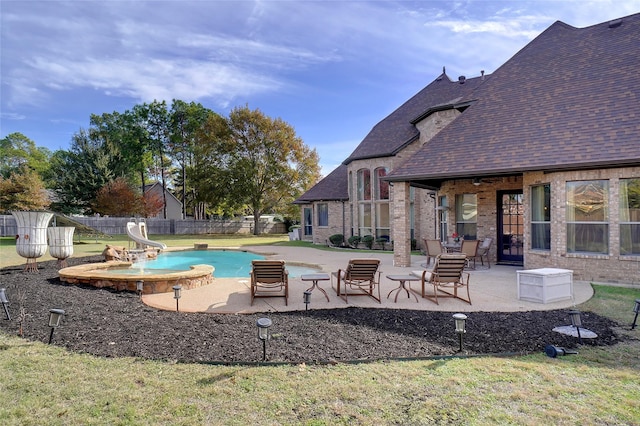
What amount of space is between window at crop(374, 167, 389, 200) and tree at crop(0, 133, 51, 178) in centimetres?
5275

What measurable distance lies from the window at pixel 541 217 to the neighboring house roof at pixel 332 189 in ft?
39.3

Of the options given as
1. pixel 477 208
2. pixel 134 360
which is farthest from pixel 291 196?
pixel 134 360

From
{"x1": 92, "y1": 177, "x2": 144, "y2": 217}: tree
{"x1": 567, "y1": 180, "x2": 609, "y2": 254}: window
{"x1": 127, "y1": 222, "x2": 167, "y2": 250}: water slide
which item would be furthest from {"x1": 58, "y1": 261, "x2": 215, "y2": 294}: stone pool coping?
{"x1": 92, "y1": 177, "x2": 144, "y2": 217}: tree

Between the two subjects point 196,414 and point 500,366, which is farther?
point 500,366

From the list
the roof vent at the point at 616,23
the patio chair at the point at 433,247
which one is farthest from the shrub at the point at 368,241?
the roof vent at the point at 616,23

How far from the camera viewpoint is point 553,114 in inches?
431

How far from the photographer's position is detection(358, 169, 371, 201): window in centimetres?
2039

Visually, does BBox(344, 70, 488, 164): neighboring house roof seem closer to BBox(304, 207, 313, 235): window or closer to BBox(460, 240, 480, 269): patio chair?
BBox(304, 207, 313, 235): window

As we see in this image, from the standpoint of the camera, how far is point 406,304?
7.19 meters

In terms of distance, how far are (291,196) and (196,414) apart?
117ft

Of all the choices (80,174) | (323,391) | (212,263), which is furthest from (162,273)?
(80,174)

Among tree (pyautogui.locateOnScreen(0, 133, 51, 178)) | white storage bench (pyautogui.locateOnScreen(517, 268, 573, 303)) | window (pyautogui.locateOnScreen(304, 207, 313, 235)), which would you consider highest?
tree (pyautogui.locateOnScreen(0, 133, 51, 178))

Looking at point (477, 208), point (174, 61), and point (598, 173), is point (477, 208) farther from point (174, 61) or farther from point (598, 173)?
point (174, 61)

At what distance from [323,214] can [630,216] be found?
16653mm
